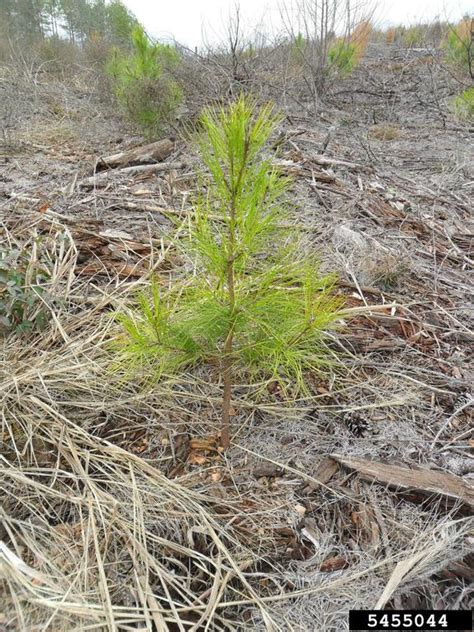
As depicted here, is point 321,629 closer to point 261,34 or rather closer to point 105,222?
point 105,222

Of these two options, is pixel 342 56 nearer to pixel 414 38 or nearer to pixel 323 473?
pixel 414 38

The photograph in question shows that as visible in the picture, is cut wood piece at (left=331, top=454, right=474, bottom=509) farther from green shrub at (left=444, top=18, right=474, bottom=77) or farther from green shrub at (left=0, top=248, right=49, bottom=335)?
green shrub at (left=444, top=18, right=474, bottom=77)

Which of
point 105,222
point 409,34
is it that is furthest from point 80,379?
point 409,34

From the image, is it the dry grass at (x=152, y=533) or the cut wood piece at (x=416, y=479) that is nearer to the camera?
the dry grass at (x=152, y=533)

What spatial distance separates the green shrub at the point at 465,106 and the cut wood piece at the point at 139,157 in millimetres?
3685

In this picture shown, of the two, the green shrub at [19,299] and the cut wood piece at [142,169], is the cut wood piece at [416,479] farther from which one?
the cut wood piece at [142,169]

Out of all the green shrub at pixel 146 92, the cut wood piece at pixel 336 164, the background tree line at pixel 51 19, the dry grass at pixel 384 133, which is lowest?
the cut wood piece at pixel 336 164

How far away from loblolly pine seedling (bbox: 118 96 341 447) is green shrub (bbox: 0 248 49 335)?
2.36 feet

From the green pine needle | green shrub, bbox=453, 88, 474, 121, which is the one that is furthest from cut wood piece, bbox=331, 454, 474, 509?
green shrub, bbox=453, 88, 474, 121

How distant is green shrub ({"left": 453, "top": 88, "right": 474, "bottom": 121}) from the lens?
4902 millimetres

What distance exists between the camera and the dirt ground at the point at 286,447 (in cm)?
107

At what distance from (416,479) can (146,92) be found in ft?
14.0

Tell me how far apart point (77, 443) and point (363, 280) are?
162 centimetres

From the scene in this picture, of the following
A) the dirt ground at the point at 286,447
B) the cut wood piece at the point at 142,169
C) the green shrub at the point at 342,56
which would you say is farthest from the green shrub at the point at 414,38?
the dirt ground at the point at 286,447
